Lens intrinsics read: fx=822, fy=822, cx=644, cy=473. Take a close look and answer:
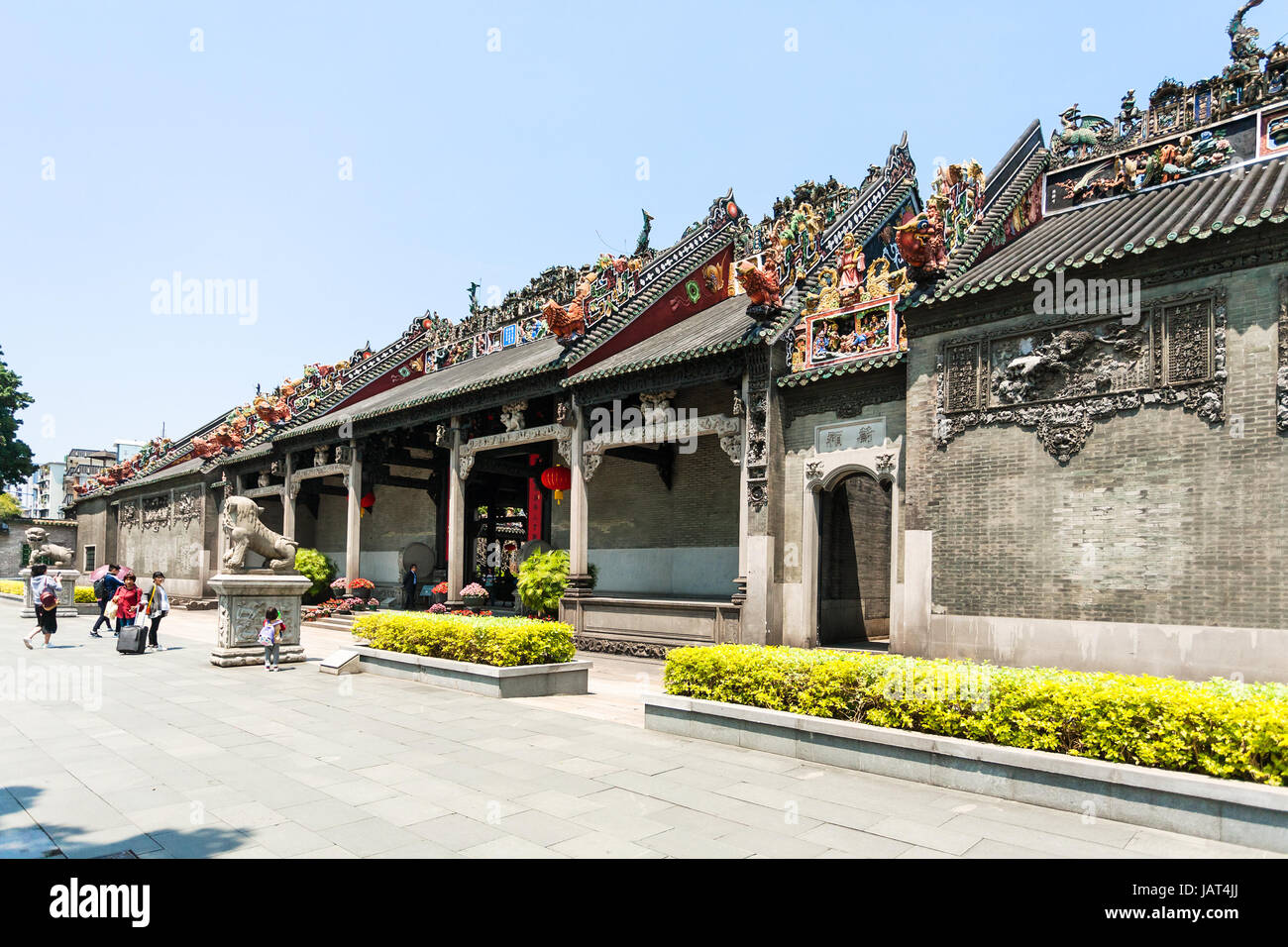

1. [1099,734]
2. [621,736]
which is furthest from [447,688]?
[1099,734]

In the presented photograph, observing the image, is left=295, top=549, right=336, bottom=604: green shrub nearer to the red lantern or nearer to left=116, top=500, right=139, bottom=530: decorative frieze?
the red lantern

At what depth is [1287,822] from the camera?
4477 millimetres

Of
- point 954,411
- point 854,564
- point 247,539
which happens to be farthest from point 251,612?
point 954,411

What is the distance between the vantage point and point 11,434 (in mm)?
47469

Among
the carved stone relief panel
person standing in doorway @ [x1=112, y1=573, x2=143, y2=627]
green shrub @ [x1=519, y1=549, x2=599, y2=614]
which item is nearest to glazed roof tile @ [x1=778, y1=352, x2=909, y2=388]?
green shrub @ [x1=519, y1=549, x2=599, y2=614]

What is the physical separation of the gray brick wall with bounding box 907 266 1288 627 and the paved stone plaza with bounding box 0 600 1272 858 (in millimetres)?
4695

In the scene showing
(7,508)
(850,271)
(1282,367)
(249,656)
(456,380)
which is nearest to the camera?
(1282,367)

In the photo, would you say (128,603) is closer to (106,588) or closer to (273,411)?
(106,588)

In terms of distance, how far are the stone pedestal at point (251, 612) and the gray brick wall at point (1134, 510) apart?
10.1 meters

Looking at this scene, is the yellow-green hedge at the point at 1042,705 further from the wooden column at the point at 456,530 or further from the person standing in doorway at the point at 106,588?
the person standing in doorway at the point at 106,588

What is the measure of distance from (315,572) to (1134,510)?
21.4 meters
